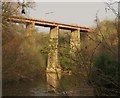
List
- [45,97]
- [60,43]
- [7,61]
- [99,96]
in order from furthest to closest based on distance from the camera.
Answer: [7,61] → [45,97] → [60,43] → [99,96]

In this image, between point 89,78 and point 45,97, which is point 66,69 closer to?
point 89,78

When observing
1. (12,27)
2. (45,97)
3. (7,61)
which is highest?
(12,27)

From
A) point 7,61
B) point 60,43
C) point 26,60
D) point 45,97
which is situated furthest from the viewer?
point 26,60

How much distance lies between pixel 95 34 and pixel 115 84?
11.6 inches

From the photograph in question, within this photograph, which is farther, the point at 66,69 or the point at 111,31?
the point at 111,31

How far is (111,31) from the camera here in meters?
1.57

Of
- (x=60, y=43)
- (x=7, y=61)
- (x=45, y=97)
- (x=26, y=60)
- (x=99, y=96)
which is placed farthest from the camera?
(x=26, y=60)

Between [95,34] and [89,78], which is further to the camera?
[95,34]

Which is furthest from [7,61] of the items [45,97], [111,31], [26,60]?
[111,31]

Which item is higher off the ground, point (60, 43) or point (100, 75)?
point (60, 43)

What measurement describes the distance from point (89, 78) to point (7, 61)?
39.3 feet

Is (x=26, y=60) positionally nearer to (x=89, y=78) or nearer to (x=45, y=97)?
(x=45, y=97)

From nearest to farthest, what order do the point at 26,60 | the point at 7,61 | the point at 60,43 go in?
the point at 60,43 → the point at 7,61 → the point at 26,60

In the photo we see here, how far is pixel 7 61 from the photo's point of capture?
13.1 m
